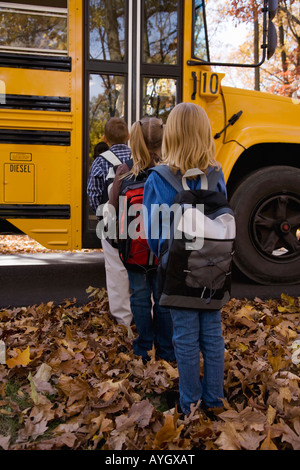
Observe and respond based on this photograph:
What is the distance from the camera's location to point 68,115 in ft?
12.7

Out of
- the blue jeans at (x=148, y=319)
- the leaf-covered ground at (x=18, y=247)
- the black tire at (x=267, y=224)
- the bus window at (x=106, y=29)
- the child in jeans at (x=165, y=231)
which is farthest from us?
the leaf-covered ground at (x=18, y=247)

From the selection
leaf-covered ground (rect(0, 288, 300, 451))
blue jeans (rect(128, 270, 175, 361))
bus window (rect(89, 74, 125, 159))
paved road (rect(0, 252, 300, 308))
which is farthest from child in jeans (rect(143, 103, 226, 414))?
bus window (rect(89, 74, 125, 159))

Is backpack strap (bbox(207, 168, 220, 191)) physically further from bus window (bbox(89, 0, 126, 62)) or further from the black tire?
bus window (bbox(89, 0, 126, 62))

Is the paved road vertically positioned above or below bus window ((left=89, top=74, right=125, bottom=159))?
below

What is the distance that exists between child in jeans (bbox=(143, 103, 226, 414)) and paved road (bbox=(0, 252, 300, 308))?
73.7 inches

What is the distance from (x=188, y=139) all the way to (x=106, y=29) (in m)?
2.38

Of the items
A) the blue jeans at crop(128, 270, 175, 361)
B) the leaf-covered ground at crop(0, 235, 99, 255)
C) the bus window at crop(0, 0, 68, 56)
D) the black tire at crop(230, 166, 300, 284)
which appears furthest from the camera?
the leaf-covered ground at crop(0, 235, 99, 255)

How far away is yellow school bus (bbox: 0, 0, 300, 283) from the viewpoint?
148 inches

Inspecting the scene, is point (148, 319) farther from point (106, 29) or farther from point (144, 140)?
point (106, 29)

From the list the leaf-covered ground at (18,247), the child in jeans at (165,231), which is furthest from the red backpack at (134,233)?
the leaf-covered ground at (18,247)

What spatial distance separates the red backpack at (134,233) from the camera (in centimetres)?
235

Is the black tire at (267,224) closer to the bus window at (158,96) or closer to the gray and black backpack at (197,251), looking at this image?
the bus window at (158,96)

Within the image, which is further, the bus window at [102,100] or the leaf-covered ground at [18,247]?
the leaf-covered ground at [18,247]
